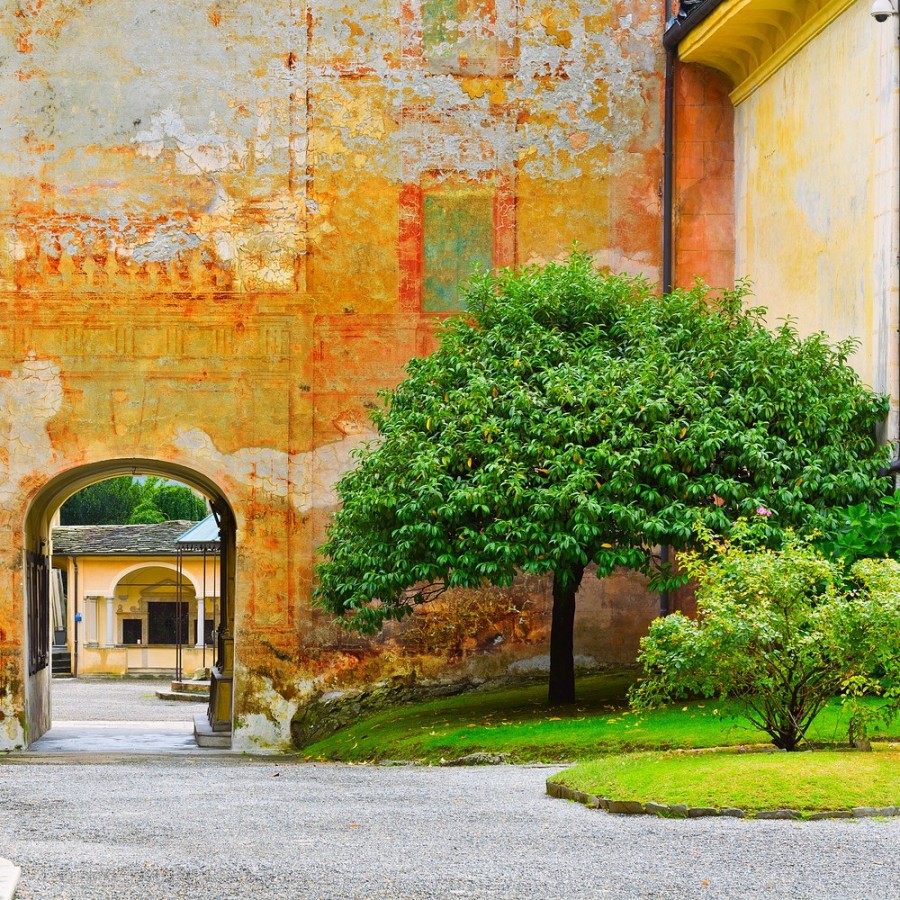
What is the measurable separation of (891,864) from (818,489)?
7.83 metres

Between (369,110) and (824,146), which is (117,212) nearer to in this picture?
(369,110)

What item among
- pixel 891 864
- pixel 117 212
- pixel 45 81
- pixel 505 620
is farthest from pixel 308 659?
pixel 891 864

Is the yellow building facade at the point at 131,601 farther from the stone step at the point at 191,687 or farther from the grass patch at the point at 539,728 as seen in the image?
the grass patch at the point at 539,728

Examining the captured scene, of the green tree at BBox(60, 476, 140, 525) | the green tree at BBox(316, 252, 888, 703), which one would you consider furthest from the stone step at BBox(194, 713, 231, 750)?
the green tree at BBox(60, 476, 140, 525)

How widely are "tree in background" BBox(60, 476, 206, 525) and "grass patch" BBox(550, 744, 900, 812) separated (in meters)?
49.5

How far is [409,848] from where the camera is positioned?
8.12 m

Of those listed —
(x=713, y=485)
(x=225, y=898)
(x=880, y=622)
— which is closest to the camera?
(x=225, y=898)

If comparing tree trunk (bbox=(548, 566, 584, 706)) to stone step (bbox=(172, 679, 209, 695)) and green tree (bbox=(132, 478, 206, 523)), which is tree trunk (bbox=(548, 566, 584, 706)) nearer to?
stone step (bbox=(172, 679, 209, 695))

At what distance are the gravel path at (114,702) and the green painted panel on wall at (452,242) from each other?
9014 millimetres

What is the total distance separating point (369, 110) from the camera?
749 inches

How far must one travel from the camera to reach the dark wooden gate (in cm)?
1877

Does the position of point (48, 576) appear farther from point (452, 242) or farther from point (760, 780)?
point (760, 780)

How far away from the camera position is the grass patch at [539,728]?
12.7m

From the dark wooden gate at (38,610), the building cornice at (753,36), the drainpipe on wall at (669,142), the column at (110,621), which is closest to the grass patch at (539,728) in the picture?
the drainpipe on wall at (669,142)
